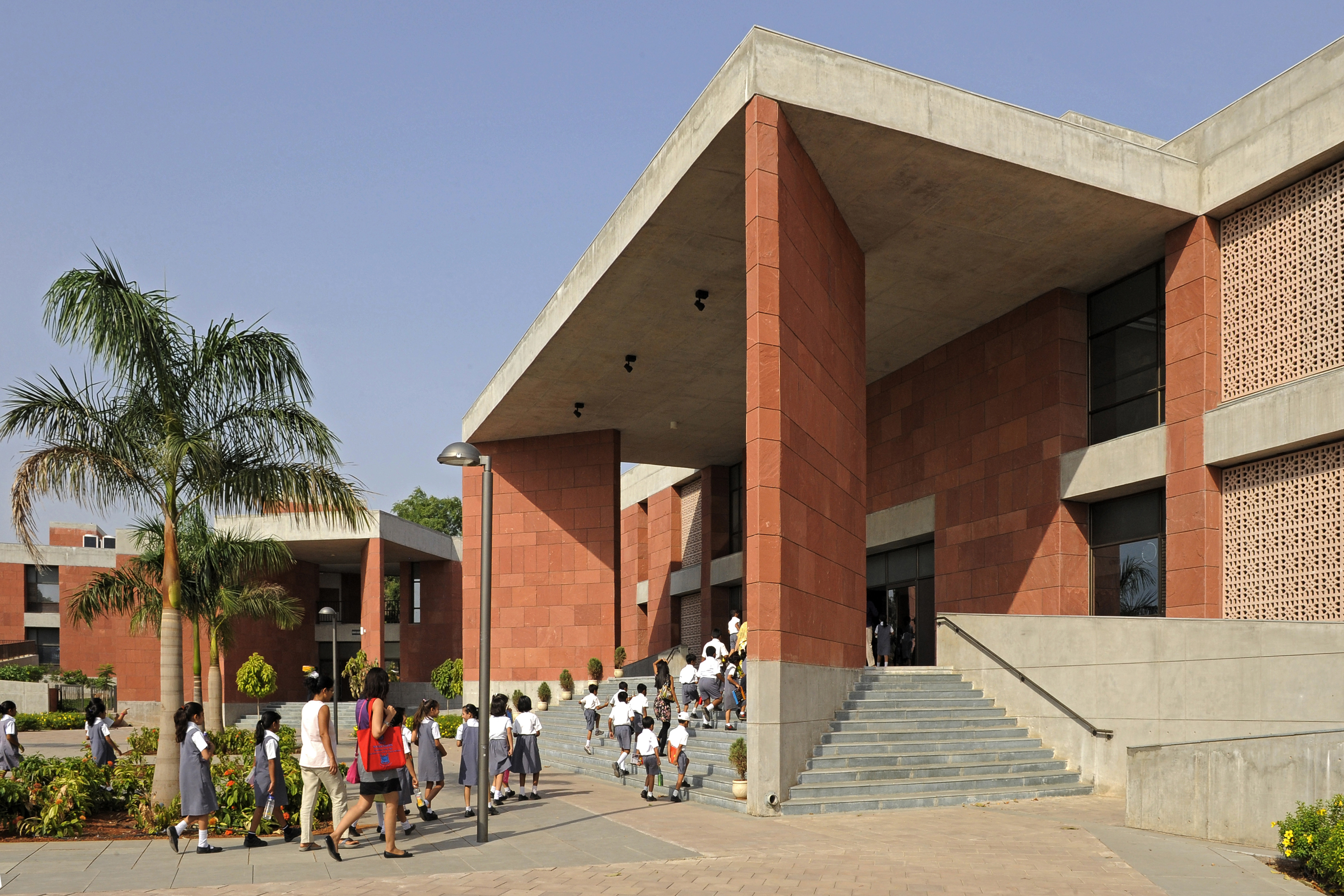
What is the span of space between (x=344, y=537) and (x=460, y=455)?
29287 mm

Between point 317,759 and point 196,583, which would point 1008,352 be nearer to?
point 196,583

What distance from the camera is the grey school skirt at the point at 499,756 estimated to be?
14984 millimetres

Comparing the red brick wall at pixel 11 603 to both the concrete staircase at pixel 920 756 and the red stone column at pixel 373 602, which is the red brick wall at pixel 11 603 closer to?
the red stone column at pixel 373 602

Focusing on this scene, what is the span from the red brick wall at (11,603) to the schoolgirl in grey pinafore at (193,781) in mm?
51005

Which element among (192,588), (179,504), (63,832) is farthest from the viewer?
(192,588)

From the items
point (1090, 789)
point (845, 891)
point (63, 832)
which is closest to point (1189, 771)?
point (1090, 789)

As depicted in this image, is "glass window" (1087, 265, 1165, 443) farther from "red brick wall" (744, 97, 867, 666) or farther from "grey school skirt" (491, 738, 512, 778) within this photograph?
"grey school skirt" (491, 738, 512, 778)

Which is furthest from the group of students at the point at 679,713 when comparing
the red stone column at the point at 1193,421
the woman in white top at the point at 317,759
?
the red stone column at the point at 1193,421

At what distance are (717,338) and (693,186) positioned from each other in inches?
272

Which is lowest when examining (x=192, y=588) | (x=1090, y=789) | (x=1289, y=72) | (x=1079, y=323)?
(x=1090, y=789)

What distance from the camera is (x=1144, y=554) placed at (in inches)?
795

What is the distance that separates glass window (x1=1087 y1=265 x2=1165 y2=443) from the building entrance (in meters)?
5.77

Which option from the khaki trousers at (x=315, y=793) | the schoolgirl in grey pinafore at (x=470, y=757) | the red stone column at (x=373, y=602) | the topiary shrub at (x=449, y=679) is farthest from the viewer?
the red stone column at (x=373, y=602)

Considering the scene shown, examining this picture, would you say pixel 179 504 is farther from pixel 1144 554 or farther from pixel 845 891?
pixel 1144 554
